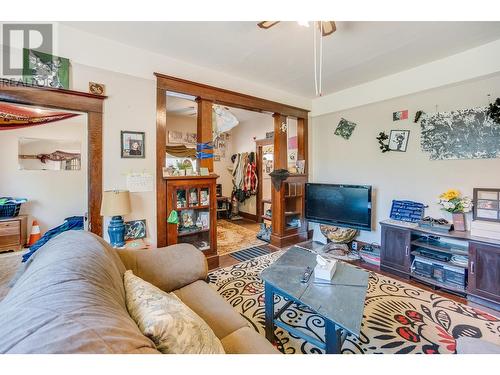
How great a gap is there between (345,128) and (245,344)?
136 inches

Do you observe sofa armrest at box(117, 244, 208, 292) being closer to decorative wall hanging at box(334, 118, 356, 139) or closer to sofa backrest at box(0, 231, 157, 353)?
sofa backrest at box(0, 231, 157, 353)

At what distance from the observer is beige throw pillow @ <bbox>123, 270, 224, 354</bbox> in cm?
73

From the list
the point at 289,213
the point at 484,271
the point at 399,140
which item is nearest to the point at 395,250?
A: the point at 484,271

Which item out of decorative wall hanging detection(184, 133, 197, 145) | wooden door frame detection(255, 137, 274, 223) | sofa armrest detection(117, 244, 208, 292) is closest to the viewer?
sofa armrest detection(117, 244, 208, 292)

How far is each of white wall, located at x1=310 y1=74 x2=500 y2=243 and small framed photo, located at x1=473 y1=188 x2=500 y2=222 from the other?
12 centimetres

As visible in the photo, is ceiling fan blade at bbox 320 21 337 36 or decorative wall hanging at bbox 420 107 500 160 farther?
decorative wall hanging at bbox 420 107 500 160

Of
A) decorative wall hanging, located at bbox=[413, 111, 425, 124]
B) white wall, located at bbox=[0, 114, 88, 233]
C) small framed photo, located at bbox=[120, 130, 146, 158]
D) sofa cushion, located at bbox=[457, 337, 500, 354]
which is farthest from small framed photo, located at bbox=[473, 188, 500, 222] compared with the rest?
white wall, located at bbox=[0, 114, 88, 233]

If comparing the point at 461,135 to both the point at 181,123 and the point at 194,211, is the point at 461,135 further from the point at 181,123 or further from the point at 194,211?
the point at 181,123

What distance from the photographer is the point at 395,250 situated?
104 inches

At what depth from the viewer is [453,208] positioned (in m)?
2.43

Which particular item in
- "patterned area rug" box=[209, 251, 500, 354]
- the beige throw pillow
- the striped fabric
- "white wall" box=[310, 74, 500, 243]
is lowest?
"patterned area rug" box=[209, 251, 500, 354]
